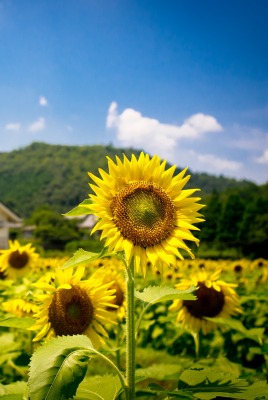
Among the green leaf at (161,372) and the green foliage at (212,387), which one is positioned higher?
the green foliage at (212,387)

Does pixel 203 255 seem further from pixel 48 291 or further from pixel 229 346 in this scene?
pixel 48 291

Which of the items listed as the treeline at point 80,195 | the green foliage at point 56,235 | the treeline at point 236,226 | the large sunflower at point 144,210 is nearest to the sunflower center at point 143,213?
the large sunflower at point 144,210

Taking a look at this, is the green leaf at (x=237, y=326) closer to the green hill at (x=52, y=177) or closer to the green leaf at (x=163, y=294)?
the green leaf at (x=163, y=294)

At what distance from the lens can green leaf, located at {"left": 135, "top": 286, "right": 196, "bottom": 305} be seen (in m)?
2.02

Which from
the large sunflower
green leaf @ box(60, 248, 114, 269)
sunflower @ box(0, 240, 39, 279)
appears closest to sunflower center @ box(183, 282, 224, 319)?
the large sunflower

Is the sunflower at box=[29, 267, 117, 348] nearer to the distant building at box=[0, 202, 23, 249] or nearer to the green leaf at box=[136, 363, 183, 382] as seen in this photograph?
the green leaf at box=[136, 363, 183, 382]

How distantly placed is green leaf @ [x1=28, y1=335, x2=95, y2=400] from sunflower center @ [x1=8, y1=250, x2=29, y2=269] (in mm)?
4277

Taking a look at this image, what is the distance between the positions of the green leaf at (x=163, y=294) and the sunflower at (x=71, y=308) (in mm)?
212

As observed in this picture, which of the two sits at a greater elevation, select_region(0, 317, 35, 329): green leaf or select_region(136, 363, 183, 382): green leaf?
select_region(0, 317, 35, 329): green leaf

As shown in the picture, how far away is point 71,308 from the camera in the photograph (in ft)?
7.68

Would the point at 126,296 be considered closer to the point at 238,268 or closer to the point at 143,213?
the point at 143,213

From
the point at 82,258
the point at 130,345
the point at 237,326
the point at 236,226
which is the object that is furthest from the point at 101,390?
the point at 236,226

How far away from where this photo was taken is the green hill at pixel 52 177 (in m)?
127

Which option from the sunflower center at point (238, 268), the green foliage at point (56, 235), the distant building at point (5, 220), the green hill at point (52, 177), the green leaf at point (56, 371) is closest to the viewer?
the green leaf at point (56, 371)
